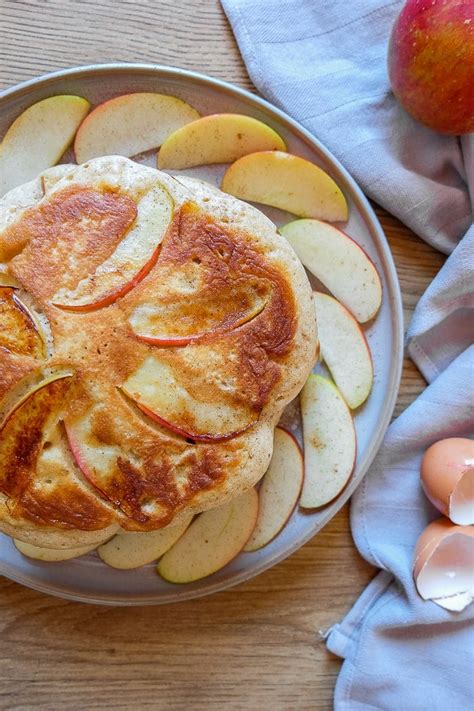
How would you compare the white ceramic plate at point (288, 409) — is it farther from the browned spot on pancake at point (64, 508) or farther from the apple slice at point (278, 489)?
the browned spot on pancake at point (64, 508)

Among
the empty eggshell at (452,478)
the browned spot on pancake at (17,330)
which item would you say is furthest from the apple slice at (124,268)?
the empty eggshell at (452,478)

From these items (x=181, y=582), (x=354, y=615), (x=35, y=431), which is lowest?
(x=354, y=615)

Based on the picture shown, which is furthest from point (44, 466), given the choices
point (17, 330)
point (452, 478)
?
point (452, 478)

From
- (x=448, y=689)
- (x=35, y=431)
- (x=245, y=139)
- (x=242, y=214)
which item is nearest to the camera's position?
(x=35, y=431)

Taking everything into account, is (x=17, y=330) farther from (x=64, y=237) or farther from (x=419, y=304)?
(x=419, y=304)

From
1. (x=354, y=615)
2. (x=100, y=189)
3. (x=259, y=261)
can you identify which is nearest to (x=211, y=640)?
(x=354, y=615)

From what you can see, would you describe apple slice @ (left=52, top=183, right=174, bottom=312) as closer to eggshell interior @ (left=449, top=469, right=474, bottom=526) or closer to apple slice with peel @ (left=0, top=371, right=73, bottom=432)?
apple slice with peel @ (left=0, top=371, right=73, bottom=432)

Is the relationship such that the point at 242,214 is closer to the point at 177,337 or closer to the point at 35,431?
the point at 177,337

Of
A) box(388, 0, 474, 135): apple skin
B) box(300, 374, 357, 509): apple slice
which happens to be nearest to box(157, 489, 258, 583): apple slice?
box(300, 374, 357, 509): apple slice
